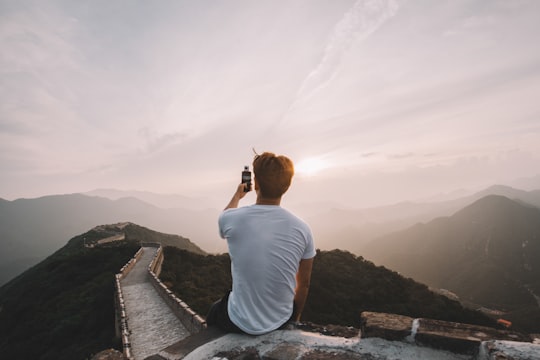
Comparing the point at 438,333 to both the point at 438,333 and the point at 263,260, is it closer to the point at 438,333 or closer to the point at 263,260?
the point at 438,333

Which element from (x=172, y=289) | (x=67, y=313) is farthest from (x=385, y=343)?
(x=67, y=313)

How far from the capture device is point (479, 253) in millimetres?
110375

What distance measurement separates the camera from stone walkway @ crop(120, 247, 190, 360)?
938cm

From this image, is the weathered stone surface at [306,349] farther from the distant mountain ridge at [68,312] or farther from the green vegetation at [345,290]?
the green vegetation at [345,290]

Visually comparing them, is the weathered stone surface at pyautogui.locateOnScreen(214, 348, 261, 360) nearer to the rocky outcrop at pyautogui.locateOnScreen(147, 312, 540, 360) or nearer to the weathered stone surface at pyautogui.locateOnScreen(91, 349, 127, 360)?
the rocky outcrop at pyautogui.locateOnScreen(147, 312, 540, 360)

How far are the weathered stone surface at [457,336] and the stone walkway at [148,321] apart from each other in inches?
335

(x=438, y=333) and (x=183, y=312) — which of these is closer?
(x=438, y=333)

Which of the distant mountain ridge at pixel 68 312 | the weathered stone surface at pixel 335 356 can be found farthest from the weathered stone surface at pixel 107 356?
the distant mountain ridge at pixel 68 312

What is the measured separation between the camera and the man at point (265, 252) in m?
2.39

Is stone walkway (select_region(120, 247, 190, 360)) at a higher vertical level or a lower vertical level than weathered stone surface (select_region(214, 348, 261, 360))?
lower

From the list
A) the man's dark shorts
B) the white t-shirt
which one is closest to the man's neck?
the white t-shirt

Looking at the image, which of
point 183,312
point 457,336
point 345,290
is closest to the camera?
point 457,336

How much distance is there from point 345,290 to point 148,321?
48.3 ft

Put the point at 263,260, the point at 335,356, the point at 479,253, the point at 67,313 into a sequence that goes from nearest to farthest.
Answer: the point at 335,356 → the point at 263,260 → the point at 67,313 → the point at 479,253
